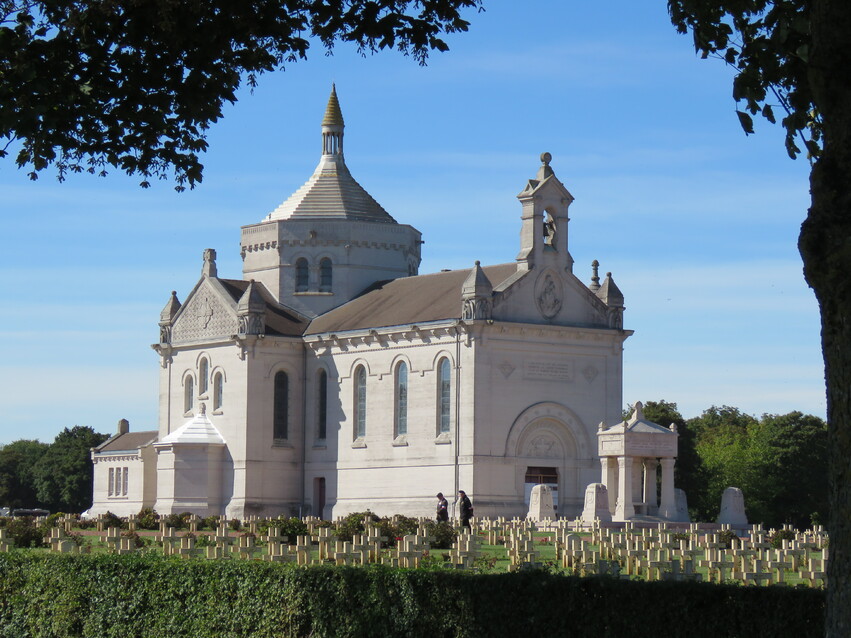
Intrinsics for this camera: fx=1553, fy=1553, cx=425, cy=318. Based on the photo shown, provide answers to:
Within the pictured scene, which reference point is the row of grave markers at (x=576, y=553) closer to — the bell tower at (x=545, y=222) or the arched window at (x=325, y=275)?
the bell tower at (x=545, y=222)

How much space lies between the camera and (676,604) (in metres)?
20.9

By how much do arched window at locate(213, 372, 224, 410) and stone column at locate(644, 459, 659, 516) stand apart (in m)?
23.7

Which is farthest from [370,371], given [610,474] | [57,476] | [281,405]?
[57,476]

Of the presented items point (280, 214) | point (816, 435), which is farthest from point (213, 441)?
point (816, 435)

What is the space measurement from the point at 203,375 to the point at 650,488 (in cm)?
2618

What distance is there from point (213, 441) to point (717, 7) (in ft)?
195

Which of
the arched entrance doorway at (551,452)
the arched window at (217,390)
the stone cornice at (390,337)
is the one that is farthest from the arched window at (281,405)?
the arched entrance doorway at (551,452)

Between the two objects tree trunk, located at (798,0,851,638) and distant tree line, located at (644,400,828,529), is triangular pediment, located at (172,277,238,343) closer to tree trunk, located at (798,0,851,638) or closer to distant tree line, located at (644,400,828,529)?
distant tree line, located at (644,400,828,529)

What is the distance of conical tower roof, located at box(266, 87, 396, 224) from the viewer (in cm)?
8175

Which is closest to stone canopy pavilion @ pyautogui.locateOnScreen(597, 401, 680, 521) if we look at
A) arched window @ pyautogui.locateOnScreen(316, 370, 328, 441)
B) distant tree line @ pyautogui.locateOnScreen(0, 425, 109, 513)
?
arched window @ pyautogui.locateOnScreen(316, 370, 328, 441)

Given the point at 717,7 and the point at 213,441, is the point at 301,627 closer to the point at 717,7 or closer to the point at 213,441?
the point at 717,7

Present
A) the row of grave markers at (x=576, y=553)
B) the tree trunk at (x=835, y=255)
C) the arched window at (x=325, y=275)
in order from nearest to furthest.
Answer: the tree trunk at (x=835, y=255), the row of grave markers at (x=576, y=553), the arched window at (x=325, y=275)

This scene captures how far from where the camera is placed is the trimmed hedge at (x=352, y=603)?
20859 millimetres

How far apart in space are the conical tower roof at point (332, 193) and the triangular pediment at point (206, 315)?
560 cm
